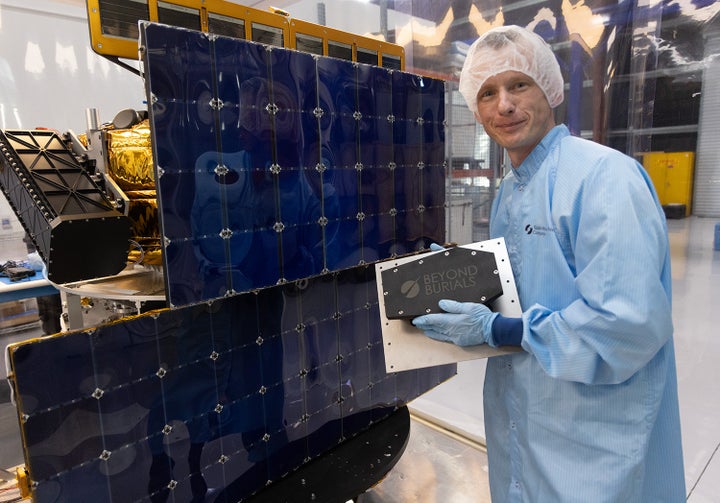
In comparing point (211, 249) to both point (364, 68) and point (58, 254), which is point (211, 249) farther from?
point (364, 68)

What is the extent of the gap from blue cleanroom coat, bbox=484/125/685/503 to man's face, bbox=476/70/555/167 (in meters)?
0.06

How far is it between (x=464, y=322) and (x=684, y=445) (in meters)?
2.72

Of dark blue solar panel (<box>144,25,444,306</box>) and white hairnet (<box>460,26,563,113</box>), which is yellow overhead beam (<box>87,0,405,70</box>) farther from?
white hairnet (<box>460,26,563,113</box>)

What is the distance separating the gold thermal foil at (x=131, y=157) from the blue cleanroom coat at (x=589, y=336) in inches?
66.3

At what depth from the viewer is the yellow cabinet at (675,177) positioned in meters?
6.99

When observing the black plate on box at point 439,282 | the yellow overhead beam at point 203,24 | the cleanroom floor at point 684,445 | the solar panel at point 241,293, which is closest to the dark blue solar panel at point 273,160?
the solar panel at point 241,293

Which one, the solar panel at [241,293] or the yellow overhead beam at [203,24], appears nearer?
the solar panel at [241,293]

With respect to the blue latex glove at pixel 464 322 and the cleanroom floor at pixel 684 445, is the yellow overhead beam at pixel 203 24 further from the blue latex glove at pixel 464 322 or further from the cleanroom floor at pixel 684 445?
the cleanroom floor at pixel 684 445

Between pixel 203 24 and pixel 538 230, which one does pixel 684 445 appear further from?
pixel 203 24

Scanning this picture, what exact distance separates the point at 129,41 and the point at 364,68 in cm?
104

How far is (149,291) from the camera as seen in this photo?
2.21m

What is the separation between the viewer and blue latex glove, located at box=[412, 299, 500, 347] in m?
1.63

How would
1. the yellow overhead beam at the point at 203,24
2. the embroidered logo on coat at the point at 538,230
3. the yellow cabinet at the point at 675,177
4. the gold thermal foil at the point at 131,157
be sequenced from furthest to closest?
the yellow cabinet at the point at 675,177 < the gold thermal foil at the point at 131,157 < the yellow overhead beam at the point at 203,24 < the embroidered logo on coat at the point at 538,230

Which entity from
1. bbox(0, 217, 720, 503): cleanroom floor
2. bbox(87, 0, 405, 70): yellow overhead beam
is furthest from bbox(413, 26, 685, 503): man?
bbox(0, 217, 720, 503): cleanroom floor
